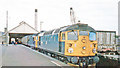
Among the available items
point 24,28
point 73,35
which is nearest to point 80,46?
point 73,35

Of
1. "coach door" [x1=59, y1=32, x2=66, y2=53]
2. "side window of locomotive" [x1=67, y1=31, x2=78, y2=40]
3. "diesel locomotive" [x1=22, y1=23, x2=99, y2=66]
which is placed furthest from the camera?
"coach door" [x1=59, y1=32, x2=66, y2=53]

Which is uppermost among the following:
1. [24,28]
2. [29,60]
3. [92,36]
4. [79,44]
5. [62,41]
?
[24,28]

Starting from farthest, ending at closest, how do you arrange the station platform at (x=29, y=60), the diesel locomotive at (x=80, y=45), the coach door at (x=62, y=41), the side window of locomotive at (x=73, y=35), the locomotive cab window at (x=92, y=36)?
the coach door at (x=62, y=41) → the locomotive cab window at (x=92, y=36) → the side window of locomotive at (x=73, y=35) → the diesel locomotive at (x=80, y=45) → the station platform at (x=29, y=60)

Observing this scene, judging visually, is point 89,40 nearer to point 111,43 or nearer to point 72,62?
point 72,62

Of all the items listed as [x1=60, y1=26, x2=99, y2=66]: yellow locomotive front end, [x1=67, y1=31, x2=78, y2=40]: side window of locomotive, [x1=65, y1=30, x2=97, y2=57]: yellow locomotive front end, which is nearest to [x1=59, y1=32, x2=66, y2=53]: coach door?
[x1=60, y1=26, x2=99, y2=66]: yellow locomotive front end

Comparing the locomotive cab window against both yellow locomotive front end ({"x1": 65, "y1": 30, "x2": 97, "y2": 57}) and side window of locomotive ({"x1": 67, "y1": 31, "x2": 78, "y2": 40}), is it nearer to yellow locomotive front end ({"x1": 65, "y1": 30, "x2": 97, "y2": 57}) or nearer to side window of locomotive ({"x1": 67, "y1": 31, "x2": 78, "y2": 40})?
yellow locomotive front end ({"x1": 65, "y1": 30, "x2": 97, "y2": 57})

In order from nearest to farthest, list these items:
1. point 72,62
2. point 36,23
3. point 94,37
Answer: point 72,62
point 94,37
point 36,23

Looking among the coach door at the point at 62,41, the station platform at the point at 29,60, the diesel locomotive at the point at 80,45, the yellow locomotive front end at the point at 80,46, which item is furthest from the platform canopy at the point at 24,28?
the yellow locomotive front end at the point at 80,46

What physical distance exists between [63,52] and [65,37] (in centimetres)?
121

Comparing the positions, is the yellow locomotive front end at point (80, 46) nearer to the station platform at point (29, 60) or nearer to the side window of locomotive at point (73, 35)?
the side window of locomotive at point (73, 35)

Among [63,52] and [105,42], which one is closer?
[63,52]

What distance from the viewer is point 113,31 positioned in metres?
26.5

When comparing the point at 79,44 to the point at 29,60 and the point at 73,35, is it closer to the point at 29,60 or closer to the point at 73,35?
the point at 73,35

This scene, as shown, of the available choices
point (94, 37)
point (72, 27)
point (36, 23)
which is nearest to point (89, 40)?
point (94, 37)
